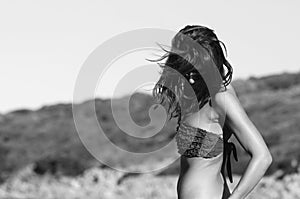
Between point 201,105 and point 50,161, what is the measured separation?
125ft

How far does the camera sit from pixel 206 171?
4.84 meters

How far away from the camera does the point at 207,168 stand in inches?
191

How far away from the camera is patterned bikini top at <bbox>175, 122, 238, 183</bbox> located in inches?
190

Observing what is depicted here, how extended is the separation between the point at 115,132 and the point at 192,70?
42331mm

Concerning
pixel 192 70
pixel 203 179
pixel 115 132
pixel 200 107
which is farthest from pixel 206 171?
pixel 115 132

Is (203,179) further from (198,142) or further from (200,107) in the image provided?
(200,107)

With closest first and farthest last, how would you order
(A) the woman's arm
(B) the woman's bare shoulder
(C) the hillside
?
(A) the woman's arm
(B) the woman's bare shoulder
(C) the hillside

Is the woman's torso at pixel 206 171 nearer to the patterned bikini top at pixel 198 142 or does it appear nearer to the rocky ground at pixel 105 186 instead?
the patterned bikini top at pixel 198 142

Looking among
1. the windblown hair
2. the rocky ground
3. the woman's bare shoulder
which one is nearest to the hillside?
the rocky ground

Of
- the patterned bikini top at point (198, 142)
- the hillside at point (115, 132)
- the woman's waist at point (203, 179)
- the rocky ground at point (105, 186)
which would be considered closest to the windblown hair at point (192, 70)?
the patterned bikini top at point (198, 142)

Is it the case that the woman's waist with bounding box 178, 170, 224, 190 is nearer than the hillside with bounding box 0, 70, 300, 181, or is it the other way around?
the woman's waist with bounding box 178, 170, 224, 190

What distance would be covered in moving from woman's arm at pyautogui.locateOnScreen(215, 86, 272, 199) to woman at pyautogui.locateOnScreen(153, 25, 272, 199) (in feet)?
0.10

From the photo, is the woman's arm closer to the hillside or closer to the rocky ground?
the rocky ground

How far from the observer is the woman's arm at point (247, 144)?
450cm
